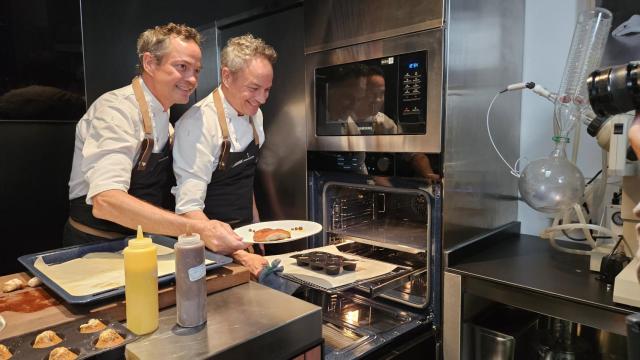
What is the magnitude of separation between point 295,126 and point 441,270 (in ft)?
2.70

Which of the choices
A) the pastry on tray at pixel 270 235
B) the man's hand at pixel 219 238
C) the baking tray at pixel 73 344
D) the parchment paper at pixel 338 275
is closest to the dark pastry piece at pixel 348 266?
the parchment paper at pixel 338 275

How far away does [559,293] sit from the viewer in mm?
1148

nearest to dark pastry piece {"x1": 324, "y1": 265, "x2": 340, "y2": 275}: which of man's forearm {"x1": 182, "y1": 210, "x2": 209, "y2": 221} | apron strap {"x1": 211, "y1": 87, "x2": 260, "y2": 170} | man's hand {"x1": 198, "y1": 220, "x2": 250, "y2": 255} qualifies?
man's hand {"x1": 198, "y1": 220, "x2": 250, "y2": 255}

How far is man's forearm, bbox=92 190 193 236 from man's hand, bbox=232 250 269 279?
24 cm

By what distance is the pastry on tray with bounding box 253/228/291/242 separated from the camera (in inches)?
49.3

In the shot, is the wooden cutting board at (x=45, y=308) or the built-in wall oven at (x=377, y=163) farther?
the built-in wall oven at (x=377, y=163)

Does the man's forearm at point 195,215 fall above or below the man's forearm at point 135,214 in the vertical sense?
below

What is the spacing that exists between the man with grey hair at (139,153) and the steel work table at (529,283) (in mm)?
718

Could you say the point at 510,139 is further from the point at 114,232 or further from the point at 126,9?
the point at 126,9

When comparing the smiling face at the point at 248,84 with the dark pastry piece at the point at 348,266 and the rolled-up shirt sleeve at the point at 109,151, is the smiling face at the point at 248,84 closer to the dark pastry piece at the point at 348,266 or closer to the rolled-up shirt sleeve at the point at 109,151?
the rolled-up shirt sleeve at the point at 109,151

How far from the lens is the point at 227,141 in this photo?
1.56m

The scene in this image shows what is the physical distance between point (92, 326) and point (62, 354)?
0.32 ft

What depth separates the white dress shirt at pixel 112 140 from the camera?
120 cm

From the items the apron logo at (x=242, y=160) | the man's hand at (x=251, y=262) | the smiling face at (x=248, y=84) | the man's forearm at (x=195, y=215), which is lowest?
the man's hand at (x=251, y=262)
